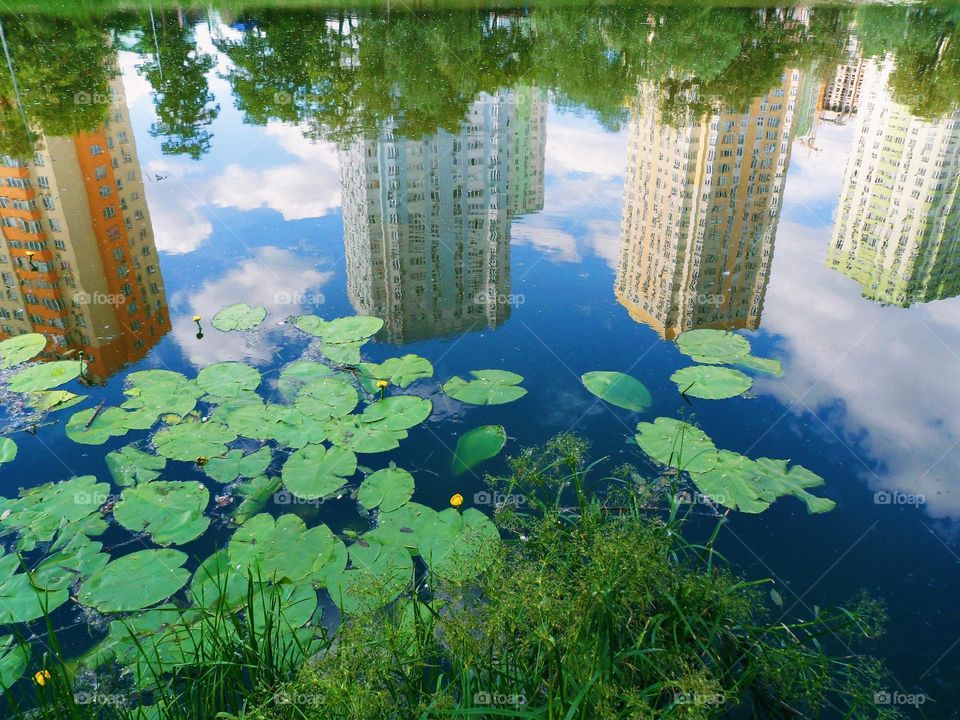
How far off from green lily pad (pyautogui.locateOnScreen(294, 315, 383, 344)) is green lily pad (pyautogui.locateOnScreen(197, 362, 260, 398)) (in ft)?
2.55

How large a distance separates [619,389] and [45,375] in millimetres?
4723

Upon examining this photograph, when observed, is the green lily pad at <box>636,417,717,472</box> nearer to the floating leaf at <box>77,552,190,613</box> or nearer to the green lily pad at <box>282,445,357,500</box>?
the green lily pad at <box>282,445,357,500</box>

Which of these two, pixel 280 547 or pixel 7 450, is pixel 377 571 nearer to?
pixel 280 547

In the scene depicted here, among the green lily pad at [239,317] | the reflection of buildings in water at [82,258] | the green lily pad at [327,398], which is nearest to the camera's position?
the green lily pad at [327,398]

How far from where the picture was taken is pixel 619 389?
5297mm

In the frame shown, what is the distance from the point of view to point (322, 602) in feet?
11.4

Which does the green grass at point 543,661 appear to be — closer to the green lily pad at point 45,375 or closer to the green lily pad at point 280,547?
the green lily pad at point 280,547

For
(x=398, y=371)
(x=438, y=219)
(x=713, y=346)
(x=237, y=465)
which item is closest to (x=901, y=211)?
(x=713, y=346)

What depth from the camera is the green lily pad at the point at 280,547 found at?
3621mm

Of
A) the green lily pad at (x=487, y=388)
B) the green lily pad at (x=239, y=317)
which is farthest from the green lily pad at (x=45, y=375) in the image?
the green lily pad at (x=487, y=388)

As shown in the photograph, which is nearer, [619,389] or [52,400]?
[52,400]

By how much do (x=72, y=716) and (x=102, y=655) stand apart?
3.32ft

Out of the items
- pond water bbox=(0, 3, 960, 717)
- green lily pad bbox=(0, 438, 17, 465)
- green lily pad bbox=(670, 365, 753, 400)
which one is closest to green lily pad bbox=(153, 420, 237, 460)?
pond water bbox=(0, 3, 960, 717)

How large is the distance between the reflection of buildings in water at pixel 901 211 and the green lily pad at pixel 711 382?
2827 millimetres
